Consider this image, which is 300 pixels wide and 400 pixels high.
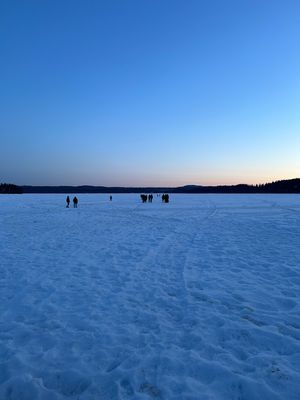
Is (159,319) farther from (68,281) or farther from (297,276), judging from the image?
(297,276)

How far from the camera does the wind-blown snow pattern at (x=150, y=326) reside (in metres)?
3.58

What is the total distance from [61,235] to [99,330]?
989 cm

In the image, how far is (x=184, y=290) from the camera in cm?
660

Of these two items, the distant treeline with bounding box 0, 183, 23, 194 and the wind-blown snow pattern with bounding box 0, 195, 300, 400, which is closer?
the wind-blown snow pattern with bounding box 0, 195, 300, 400

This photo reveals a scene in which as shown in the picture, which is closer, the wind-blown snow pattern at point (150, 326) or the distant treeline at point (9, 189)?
the wind-blown snow pattern at point (150, 326)

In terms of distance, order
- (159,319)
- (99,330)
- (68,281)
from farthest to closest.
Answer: (68,281) < (159,319) < (99,330)

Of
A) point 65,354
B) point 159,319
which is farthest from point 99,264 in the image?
point 65,354

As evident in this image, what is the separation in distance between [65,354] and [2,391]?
0.89 meters

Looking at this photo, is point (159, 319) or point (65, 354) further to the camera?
point (159, 319)

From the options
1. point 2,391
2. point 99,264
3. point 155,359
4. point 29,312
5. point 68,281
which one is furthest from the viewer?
point 99,264

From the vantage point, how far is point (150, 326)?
16.3 ft

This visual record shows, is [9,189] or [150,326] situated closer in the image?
[150,326]

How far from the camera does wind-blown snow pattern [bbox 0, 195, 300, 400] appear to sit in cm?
358

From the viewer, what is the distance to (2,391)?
346 centimetres
